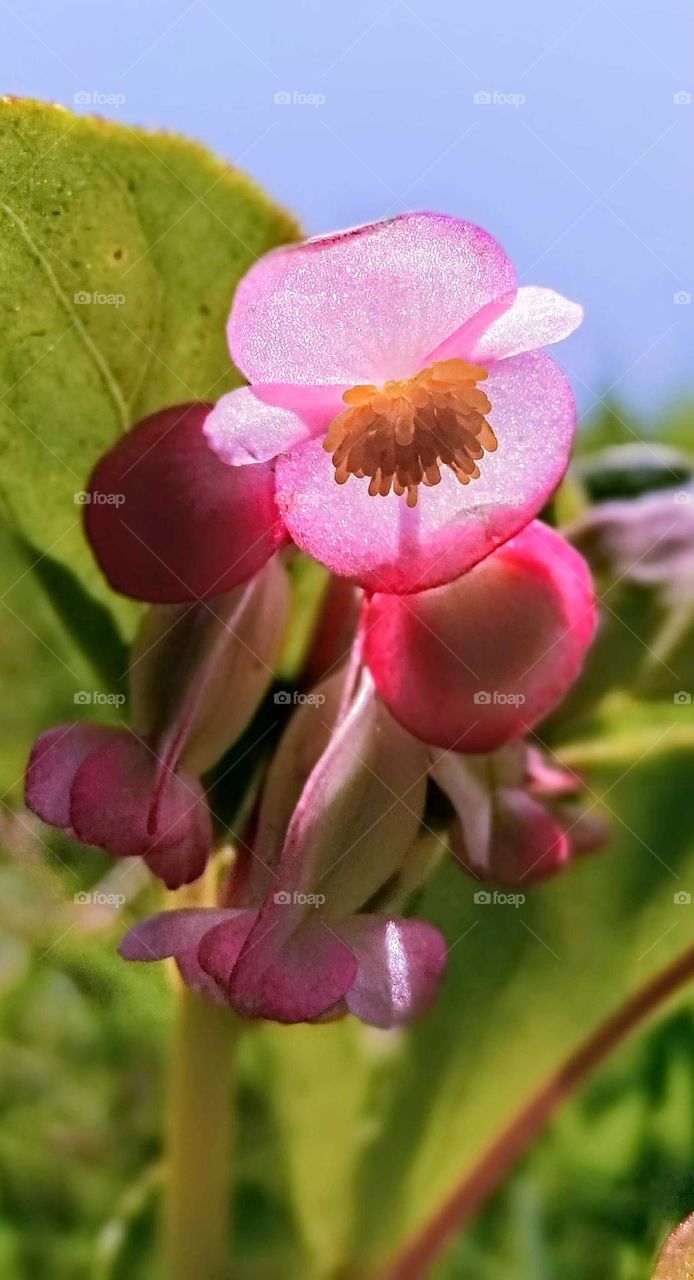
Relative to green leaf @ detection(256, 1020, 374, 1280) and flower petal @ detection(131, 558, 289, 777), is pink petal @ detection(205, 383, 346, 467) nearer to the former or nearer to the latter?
flower petal @ detection(131, 558, 289, 777)

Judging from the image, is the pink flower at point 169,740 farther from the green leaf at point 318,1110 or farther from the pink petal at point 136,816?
the green leaf at point 318,1110

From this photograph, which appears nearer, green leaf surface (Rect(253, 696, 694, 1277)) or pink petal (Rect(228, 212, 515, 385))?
pink petal (Rect(228, 212, 515, 385))

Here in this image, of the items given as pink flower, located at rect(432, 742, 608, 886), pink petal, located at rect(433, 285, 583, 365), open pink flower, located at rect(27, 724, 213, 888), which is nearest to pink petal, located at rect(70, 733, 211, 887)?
open pink flower, located at rect(27, 724, 213, 888)

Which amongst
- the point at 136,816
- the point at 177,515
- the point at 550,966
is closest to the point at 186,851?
the point at 136,816

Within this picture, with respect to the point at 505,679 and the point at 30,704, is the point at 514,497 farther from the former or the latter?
the point at 30,704

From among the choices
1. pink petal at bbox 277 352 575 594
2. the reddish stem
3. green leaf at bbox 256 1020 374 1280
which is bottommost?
green leaf at bbox 256 1020 374 1280

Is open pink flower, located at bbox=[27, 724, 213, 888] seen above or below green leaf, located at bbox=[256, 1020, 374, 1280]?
above

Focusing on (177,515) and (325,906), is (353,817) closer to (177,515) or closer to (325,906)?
(325,906)
